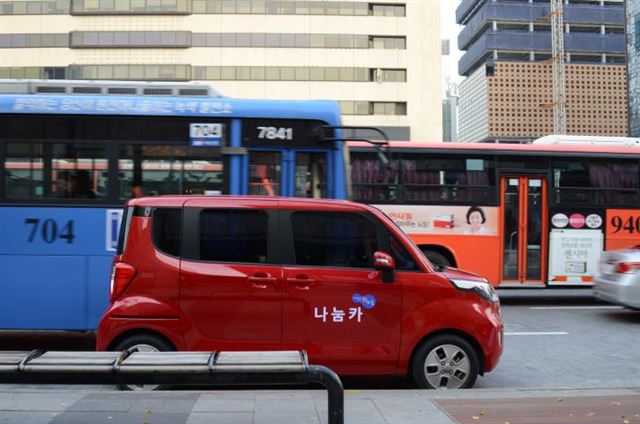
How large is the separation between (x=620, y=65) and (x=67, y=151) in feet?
412

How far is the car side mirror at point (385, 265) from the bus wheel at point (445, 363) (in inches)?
29.6

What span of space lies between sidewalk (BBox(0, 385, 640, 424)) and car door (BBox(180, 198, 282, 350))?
0.57 metres

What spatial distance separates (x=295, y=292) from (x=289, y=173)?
7.57 ft

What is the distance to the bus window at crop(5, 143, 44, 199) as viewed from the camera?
7605mm

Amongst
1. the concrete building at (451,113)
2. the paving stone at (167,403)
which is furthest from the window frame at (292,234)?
the concrete building at (451,113)

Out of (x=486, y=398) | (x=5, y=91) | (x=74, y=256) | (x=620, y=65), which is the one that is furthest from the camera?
(x=620, y=65)

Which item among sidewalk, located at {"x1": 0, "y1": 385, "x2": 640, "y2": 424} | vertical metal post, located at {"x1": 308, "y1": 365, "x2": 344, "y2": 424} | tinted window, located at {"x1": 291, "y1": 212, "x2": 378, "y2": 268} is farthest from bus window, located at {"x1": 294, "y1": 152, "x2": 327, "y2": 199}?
vertical metal post, located at {"x1": 308, "y1": 365, "x2": 344, "y2": 424}

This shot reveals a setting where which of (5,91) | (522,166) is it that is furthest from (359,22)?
(5,91)

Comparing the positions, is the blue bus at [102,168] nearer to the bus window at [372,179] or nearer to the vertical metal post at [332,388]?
the vertical metal post at [332,388]

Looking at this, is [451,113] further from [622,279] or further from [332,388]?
[332,388]

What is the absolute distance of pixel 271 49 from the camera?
2117 inches

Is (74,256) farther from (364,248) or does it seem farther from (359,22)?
(359,22)

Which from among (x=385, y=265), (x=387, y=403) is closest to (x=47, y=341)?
(x=385, y=265)

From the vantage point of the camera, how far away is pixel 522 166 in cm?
1277
